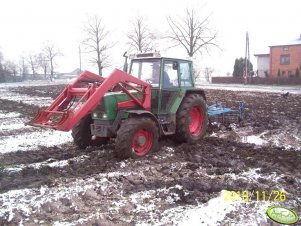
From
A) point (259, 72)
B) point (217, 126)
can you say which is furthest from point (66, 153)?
point (259, 72)

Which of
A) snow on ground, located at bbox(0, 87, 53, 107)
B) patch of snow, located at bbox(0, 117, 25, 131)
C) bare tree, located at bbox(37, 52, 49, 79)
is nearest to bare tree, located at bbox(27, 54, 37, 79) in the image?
bare tree, located at bbox(37, 52, 49, 79)

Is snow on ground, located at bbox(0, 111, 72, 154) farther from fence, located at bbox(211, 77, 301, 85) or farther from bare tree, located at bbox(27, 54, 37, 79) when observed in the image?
bare tree, located at bbox(27, 54, 37, 79)

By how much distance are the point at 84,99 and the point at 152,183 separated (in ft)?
7.29

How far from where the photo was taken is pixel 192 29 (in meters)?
44.9

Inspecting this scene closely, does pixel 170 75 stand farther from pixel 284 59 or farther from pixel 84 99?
pixel 284 59

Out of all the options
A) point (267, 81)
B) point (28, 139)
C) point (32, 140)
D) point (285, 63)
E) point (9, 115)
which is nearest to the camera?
point (32, 140)

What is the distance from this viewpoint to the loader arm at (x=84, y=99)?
6566mm

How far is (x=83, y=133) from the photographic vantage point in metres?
8.01

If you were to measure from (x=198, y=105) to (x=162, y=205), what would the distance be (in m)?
4.21

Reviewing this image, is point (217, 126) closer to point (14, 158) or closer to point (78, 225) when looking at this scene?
point (14, 158)

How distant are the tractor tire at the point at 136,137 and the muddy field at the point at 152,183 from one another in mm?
199

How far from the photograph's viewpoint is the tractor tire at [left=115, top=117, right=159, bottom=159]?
269 inches

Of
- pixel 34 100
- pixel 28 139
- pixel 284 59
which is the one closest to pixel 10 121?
pixel 28 139
